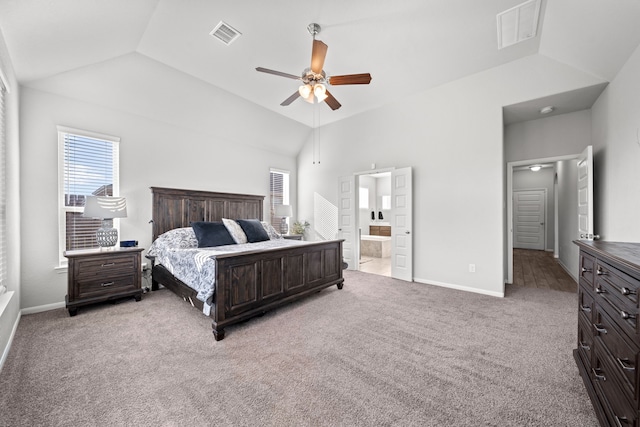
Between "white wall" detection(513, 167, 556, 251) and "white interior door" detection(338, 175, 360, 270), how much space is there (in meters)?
6.11

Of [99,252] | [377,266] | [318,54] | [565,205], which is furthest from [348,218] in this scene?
→ [565,205]

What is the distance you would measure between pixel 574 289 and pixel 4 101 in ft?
24.6

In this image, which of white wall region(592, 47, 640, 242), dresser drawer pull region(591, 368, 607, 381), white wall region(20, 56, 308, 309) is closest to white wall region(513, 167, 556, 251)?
white wall region(592, 47, 640, 242)

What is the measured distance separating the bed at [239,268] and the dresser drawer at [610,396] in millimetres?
2648

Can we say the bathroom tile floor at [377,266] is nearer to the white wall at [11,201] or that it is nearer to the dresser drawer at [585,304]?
the dresser drawer at [585,304]

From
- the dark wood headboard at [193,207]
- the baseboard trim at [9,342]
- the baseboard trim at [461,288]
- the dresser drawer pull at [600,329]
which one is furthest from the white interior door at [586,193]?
the baseboard trim at [9,342]

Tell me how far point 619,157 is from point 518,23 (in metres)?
1.84

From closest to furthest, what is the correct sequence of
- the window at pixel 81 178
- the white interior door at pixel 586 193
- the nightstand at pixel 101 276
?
the nightstand at pixel 101 276
the white interior door at pixel 586 193
the window at pixel 81 178

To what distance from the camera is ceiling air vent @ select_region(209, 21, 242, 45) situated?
2922 mm

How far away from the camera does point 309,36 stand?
315cm

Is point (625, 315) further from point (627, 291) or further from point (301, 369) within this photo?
point (301, 369)

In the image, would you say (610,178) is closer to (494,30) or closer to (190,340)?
(494,30)

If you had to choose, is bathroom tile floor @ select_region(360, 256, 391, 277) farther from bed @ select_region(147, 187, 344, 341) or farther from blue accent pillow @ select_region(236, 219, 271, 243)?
blue accent pillow @ select_region(236, 219, 271, 243)

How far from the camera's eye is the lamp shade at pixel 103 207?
3168mm
